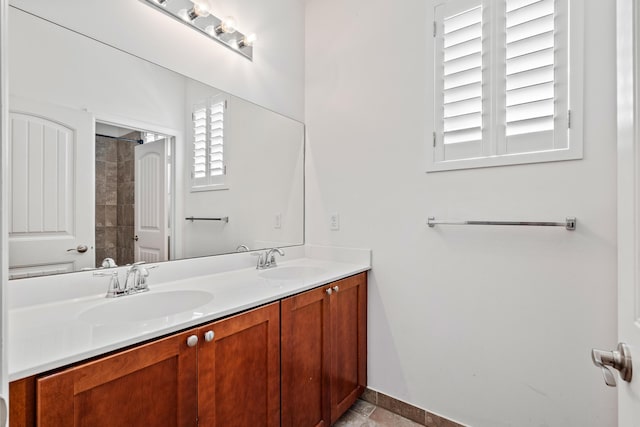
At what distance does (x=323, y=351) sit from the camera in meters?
1.48

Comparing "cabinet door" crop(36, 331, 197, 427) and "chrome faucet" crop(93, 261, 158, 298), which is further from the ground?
"chrome faucet" crop(93, 261, 158, 298)

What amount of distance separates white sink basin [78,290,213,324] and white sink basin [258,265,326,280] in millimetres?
481

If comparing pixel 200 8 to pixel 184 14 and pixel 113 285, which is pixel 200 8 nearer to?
pixel 184 14

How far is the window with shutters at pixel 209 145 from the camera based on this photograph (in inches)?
62.2

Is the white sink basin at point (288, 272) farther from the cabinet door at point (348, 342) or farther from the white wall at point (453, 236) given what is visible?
the white wall at point (453, 236)

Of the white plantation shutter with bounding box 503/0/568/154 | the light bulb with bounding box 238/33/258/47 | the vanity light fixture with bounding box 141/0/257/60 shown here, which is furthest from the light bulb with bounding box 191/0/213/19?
the white plantation shutter with bounding box 503/0/568/154

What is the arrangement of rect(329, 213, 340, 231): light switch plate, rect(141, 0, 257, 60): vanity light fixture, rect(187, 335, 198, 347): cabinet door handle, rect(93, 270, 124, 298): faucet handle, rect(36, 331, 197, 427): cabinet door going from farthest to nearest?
rect(329, 213, 340, 231): light switch plate, rect(141, 0, 257, 60): vanity light fixture, rect(93, 270, 124, 298): faucet handle, rect(187, 335, 198, 347): cabinet door handle, rect(36, 331, 197, 427): cabinet door

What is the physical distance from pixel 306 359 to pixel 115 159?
1.21m

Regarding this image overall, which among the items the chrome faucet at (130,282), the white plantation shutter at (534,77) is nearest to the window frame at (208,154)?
the chrome faucet at (130,282)

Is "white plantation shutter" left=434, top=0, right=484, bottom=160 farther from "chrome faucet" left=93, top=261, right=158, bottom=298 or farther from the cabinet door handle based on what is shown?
"chrome faucet" left=93, top=261, right=158, bottom=298

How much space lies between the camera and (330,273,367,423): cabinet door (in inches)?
61.7

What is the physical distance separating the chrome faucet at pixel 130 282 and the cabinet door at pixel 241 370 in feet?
1.49

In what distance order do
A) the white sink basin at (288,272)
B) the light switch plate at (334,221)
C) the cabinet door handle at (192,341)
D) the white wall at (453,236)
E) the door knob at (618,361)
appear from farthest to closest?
the light switch plate at (334,221) < the white sink basin at (288,272) < the white wall at (453,236) < the cabinet door handle at (192,341) < the door knob at (618,361)

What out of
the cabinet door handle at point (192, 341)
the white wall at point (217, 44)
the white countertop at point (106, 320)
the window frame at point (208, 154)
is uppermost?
the white wall at point (217, 44)
